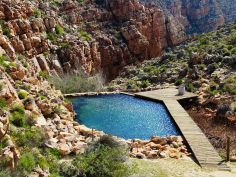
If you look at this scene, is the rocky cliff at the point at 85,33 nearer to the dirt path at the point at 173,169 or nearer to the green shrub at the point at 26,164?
the dirt path at the point at 173,169

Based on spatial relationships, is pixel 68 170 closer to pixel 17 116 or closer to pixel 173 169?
pixel 17 116

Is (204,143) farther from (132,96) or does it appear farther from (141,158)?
(132,96)

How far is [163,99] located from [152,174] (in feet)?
44.5

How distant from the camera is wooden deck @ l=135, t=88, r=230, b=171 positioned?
15.9 meters

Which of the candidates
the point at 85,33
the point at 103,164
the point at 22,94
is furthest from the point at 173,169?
the point at 85,33

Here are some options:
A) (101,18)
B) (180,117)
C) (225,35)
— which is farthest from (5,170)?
(101,18)

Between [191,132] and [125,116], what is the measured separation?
5162 mm

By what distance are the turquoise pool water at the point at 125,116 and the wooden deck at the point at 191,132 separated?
0.45 m

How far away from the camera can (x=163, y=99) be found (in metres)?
27.3

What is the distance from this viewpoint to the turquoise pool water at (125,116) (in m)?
20.8

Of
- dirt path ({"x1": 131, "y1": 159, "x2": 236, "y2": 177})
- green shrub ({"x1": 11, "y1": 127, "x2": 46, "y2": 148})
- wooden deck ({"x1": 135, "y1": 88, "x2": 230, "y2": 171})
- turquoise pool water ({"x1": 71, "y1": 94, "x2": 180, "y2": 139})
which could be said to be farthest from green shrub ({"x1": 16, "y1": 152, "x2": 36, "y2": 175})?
turquoise pool water ({"x1": 71, "y1": 94, "x2": 180, "y2": 139})

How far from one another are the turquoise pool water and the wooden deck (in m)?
0.45

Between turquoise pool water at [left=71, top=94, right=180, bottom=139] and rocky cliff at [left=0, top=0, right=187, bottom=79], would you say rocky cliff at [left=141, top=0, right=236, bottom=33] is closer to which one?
rocky cliff at [left=0, top=0, right=187, bottom=79]

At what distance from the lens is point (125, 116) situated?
77.5 feet
